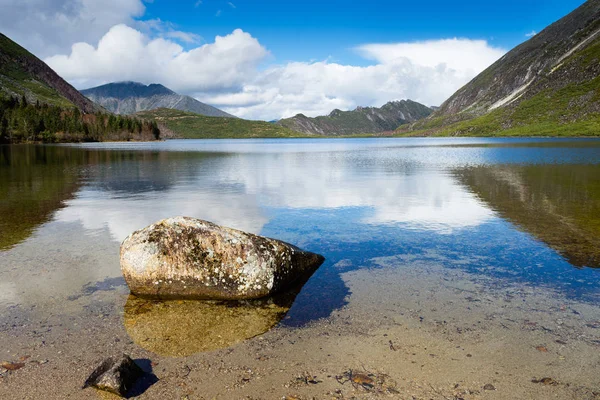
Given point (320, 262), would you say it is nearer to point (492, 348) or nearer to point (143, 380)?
point (492, 348)

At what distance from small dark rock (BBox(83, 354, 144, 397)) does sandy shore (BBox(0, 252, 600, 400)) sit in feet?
0.58

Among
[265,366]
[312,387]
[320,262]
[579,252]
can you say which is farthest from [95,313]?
[579,252]

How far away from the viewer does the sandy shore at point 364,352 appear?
7566 millimetres

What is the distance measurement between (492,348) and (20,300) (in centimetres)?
1223

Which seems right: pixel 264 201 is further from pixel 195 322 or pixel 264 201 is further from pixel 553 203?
pixel 553 203

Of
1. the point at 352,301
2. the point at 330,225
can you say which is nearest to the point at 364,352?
the point at 352,301

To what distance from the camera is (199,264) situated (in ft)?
40.4

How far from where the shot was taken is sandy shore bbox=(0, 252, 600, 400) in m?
7.57

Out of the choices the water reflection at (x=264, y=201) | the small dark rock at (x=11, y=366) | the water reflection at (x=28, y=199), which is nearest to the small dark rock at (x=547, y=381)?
the small dark rock at (x=11, y=366)

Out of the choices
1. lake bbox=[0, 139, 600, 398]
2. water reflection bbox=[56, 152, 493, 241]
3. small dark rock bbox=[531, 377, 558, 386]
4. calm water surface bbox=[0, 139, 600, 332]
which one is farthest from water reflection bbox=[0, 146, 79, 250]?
small dark rock bbox=[531, 377, 558, 386]

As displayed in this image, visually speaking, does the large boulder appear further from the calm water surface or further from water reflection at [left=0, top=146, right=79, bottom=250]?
water reflection at [left=0, top=146, right=79, bottom=250]

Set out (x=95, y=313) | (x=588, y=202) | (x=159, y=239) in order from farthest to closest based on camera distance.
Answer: (x=588, y=202)
(x=159, y=239)
(x=95, y=313)

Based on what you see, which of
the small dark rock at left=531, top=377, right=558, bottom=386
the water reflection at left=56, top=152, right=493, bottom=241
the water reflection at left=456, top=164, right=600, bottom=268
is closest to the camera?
the small dark rock at left=531, top=377, right=558, bottom=386

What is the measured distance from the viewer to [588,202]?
88.7 feet
